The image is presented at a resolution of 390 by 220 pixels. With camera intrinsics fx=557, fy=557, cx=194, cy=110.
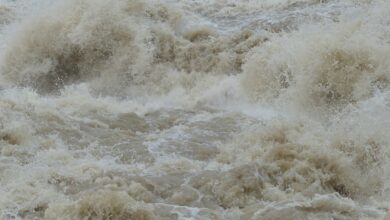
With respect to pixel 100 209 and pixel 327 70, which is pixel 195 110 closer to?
pixel 327 70

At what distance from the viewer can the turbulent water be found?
16.4 ft

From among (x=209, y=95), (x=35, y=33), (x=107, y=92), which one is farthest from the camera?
(x=35, y=33)

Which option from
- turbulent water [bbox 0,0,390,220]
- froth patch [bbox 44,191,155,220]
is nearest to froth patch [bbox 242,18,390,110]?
turbulent water [bbox 0,0,390,220]

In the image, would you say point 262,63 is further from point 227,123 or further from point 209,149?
point 209,149

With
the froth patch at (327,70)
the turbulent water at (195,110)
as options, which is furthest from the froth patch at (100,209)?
the froth patch at (327,70)

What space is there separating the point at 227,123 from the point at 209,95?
60.3 inches

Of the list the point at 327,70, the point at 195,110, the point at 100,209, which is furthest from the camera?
the point at 195,110

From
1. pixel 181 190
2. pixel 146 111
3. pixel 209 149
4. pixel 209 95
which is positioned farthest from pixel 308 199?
pixel 209 95

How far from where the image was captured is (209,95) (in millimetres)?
9125

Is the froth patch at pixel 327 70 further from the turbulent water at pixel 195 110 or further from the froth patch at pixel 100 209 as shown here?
the froth patch at pixel 100 209

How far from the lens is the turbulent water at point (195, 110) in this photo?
498 centimetres

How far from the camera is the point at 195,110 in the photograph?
843cm

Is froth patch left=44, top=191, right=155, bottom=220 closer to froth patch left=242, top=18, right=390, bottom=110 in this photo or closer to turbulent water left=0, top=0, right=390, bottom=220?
turbulent water left=0, top=0, right=390, bottom=220

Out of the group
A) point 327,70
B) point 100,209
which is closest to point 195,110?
point 327,70
